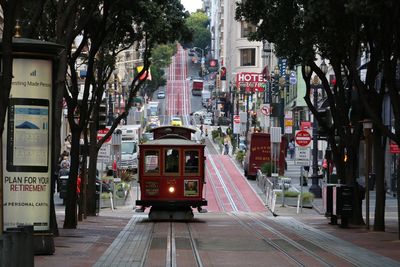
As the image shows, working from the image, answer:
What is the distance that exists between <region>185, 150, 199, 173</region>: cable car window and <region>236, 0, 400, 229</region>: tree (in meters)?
4.71

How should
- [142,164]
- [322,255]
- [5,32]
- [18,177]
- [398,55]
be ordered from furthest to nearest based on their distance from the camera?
[142,164] → [398,55] → [322,255] → [18,177] → [5,32]

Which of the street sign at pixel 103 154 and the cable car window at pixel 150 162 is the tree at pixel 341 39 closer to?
the cable car window at pixel 150 162

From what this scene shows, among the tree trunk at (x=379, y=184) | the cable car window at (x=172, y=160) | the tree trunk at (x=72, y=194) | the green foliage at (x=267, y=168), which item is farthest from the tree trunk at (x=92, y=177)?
the green foliage at (x=267, y=168)

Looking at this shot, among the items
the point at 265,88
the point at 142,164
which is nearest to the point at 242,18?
the point at 142,164

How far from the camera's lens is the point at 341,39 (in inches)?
1148

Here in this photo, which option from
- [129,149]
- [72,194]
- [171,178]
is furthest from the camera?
[129,149]

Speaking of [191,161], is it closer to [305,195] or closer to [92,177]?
[92,177]

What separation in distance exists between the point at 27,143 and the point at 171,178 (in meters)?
17.4

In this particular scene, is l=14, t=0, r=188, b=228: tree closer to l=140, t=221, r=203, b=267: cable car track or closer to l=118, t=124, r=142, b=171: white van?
l=140, t=221, r=203, b=267: cable car track

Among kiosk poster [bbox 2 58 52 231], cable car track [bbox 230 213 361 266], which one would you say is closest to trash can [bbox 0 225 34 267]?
kiosk poster [bbox 2 58 52 231]

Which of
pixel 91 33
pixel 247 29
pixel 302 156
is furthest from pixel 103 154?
pixel 247 29

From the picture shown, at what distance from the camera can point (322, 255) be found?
2227 centimetres

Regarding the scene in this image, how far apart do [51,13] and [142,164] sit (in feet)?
26.7

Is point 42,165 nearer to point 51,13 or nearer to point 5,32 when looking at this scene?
point 5,32
